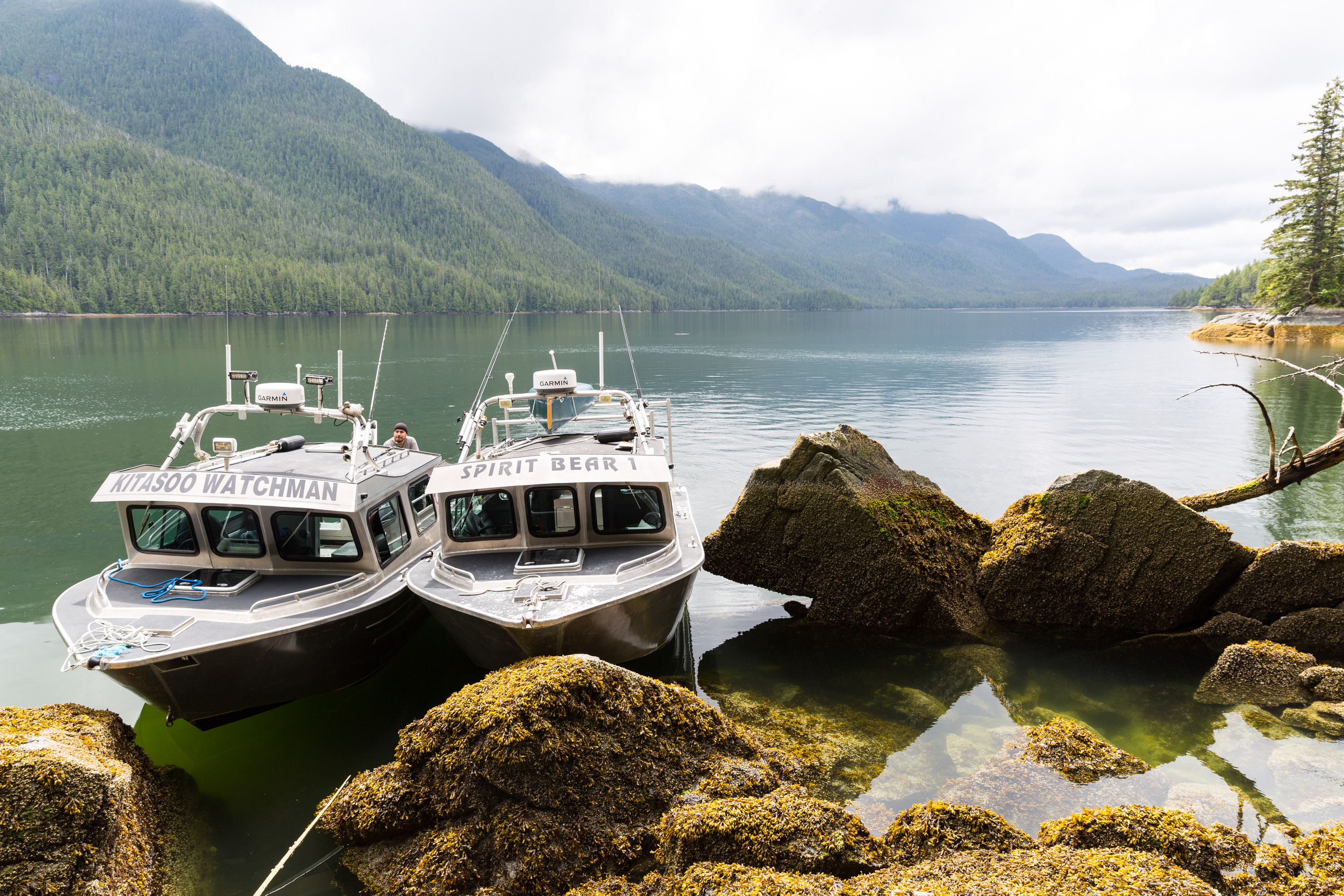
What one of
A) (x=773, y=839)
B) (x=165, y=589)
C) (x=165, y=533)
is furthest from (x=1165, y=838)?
→ (x=165, y=533)

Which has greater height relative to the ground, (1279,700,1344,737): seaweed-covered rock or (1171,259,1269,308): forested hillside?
(1171,259,1269,308): forested hillside

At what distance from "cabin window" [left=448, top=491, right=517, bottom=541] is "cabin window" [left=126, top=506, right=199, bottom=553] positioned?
3.50 metres

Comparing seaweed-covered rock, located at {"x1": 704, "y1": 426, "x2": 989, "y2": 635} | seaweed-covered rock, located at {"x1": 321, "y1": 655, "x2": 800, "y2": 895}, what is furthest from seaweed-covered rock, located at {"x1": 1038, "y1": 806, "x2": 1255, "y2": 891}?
seaweed-covered rock, located at {"x1": 704, "y1": 426, "x2": 989, "y2": 635}

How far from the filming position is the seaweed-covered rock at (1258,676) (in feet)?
31.5

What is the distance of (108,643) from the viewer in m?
7.74

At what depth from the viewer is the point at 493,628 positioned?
27.5 ft

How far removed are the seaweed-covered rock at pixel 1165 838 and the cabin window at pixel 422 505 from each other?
983cm

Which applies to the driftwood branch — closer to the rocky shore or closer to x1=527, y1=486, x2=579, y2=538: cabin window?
x1=527, y1=486, x2=579, y2=538: cabin window

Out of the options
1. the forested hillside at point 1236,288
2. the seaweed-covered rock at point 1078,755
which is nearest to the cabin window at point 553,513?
the seaweed-covered rock at point 1078,755

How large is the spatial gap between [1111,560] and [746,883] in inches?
373

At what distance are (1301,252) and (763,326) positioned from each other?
78329mm

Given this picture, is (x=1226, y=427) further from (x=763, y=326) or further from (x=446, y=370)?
(x=763, y=326)

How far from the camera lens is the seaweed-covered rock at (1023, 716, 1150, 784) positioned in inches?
313

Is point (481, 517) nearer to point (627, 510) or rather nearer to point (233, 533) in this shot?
point (627, 510)
